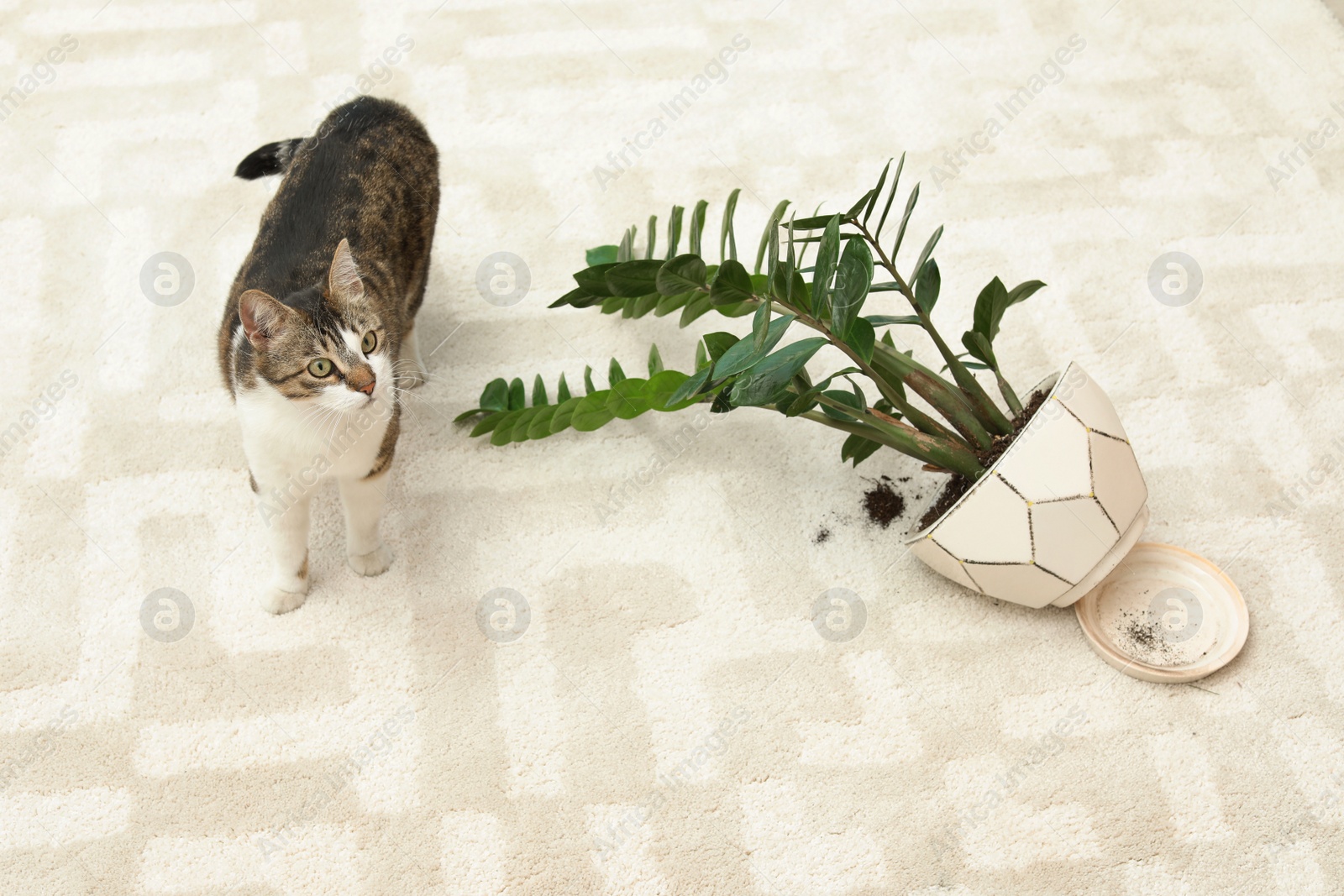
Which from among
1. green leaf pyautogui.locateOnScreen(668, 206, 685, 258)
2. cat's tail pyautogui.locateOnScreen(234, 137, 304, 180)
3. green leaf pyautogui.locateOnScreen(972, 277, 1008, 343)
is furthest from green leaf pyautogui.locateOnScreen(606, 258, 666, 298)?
cat's tail pyautogui.locateOnScreen(234, 137, 304, 180)

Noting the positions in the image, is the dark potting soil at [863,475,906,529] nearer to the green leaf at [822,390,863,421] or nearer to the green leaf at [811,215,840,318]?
the green leaf at [822,390,863,421]

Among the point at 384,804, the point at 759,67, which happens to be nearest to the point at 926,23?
the point at 759,67

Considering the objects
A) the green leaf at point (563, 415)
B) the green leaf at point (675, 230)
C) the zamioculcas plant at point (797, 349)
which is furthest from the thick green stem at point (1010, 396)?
the green leaf at point (563, 415)

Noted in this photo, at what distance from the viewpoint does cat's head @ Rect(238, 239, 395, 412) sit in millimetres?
1126

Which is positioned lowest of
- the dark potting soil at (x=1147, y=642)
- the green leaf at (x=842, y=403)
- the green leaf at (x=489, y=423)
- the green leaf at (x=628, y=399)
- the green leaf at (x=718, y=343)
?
the green leaf at (x=489, y=423)

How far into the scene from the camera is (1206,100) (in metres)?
2.12

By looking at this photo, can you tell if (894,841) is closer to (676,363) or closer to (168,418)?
(676,363)

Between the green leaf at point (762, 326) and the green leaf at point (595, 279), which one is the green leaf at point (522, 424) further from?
the green leaf at point (762, 326)

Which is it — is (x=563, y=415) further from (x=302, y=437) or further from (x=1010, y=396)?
(x=1010, y=396)

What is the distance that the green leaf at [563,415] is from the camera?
4.95 ft

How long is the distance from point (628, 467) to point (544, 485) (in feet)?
0.44

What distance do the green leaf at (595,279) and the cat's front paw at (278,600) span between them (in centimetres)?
59

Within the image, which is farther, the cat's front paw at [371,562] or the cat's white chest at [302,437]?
the cat's front paw at [371,562]

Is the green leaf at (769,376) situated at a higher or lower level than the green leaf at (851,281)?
lower
